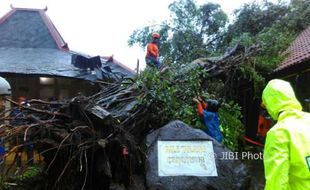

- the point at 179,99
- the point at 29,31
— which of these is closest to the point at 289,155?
the point at 179,99

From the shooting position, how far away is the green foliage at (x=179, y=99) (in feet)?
23.8

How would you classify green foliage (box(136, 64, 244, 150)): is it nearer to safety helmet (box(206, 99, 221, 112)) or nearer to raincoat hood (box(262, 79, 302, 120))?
safety helmet (box(206, 99, 221, 112))

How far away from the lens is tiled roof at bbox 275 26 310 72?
31.7ft

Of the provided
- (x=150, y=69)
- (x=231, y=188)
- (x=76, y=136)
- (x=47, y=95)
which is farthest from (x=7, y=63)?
(x=231, y=188)

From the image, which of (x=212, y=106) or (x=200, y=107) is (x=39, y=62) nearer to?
(x=200, y=107)

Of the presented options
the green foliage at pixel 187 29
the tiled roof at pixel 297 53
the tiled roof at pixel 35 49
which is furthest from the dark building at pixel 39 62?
the tiled roof at pixel 297 53

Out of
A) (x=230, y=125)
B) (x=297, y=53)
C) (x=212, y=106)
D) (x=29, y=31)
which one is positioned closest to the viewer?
(x=212, y=106)

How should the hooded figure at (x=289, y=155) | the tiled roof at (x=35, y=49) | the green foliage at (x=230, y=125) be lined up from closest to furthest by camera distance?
the hooded figure at (x=289, y=155)
the green foliage at (x=230, y=125)
the tiled roof at (x=35, y=49)

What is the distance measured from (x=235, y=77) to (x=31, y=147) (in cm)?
628

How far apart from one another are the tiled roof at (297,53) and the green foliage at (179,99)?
2.30m

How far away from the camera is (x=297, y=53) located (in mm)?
10875

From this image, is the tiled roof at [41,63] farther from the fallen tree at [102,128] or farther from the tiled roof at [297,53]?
the tiled roof at [297,53]

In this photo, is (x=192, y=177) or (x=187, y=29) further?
(x=187, y=29)

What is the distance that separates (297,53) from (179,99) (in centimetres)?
476
